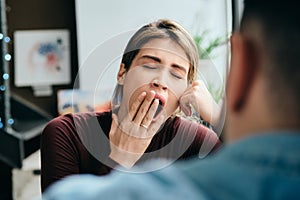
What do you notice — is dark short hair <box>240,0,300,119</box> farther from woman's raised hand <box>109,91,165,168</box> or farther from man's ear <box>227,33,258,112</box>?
woman's raised hand <box>109,91,165,168</box>

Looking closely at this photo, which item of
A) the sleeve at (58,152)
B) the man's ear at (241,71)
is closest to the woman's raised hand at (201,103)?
the sleeve at (58,152)

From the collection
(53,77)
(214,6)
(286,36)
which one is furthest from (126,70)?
(53,77)

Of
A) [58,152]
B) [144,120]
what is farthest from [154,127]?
[58,152]

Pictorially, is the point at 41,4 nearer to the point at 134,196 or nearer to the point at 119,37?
the point at 119,37

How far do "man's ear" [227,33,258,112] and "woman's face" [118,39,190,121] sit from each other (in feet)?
2.47

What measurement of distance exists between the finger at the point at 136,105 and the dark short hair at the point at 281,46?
79 cm

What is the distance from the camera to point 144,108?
124cm

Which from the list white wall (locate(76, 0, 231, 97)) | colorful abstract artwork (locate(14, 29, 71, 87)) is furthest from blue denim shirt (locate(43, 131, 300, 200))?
colorful abstract artwork (locate(14, 29, 71, 87))

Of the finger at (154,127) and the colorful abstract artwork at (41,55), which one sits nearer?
the finger at (154,127)

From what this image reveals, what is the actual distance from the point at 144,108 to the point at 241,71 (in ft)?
2.59

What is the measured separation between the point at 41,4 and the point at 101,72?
127 inches

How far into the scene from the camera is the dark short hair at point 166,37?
125 cm

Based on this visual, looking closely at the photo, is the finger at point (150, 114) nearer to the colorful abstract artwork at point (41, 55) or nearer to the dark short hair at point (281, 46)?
the dark short hair at point (281, 46)

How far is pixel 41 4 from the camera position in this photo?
4332mm
